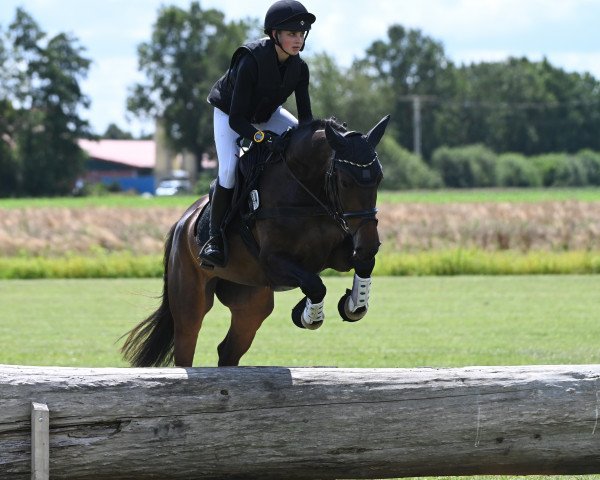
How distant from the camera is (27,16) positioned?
7881cm

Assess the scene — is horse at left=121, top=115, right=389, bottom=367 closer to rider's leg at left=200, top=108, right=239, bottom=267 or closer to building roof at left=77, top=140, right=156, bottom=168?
rider's leg at left=200, top=108, right=239, bottom=267

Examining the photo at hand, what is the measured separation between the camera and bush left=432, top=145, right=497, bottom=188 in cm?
8869

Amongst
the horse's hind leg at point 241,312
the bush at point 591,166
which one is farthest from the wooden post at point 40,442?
the bush at point 591,166

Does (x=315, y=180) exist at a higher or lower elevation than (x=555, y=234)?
higher

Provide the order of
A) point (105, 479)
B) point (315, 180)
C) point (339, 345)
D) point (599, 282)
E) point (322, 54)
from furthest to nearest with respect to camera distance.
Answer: point (322, 54) < point (599, 282) < point (339, 345) < point (315, 180) < point (105, 479)

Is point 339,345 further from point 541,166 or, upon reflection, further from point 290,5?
point 541,166

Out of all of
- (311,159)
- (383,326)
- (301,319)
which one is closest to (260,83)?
(311,159)

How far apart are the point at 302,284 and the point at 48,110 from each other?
72.5m

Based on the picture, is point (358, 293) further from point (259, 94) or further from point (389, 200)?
point (389, 200)

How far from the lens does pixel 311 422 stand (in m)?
4.91

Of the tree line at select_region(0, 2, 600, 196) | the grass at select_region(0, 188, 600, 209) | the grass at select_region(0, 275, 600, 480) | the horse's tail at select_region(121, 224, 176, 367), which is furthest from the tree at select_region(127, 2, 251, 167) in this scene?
the horse's tail at select_region(121, 224, 176, 367)

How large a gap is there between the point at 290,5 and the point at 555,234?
1977 cm

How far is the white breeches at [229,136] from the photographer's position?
6.80 m

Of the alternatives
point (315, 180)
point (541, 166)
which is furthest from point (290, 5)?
point (541, 166)
